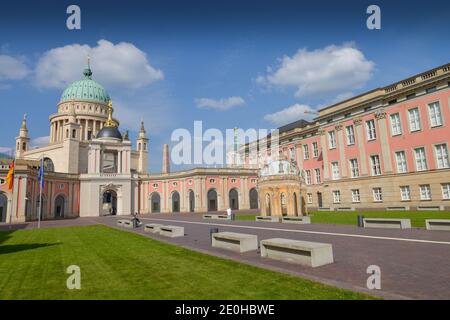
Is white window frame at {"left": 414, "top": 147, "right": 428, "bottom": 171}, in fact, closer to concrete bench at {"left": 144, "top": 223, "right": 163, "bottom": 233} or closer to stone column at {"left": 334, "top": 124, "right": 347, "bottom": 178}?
stone column at {"left": 334, "top": 124, "right": 347, "bottom": 178}

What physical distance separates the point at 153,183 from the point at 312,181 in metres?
36.8

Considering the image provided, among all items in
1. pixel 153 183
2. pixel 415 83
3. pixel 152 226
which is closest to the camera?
pixel 152 226

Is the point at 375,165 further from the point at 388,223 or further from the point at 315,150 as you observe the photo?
the point at 388,223

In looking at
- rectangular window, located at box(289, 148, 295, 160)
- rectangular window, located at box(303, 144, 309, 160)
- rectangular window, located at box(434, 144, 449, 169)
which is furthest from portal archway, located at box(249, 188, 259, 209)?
rectangular window, located at box(434, 144, 449, 169)

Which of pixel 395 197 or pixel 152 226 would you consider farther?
pixel 395 197

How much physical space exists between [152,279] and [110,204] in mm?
74153

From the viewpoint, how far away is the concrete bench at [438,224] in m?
16.5

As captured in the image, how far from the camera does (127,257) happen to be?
39.4ft

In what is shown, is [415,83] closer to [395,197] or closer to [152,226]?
[395,197]

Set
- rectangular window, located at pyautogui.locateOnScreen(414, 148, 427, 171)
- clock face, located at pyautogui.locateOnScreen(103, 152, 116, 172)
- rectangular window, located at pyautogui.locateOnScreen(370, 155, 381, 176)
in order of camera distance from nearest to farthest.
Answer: rectangular window, located at pyautogui.locateOnScreen(414, 148, 427, 171) < rectangular window, located at pyautogui.locateOnScreen(370, 155, 381, 176) < clock face, located at pyautogui.locateOnScreen(103, 152, 116, 172)

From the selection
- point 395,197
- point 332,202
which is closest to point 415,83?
point 395,197

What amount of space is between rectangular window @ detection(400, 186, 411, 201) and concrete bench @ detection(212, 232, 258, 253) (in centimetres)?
3110

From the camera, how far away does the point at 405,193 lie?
120ft

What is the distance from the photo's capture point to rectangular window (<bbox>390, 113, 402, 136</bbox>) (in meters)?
38.1
